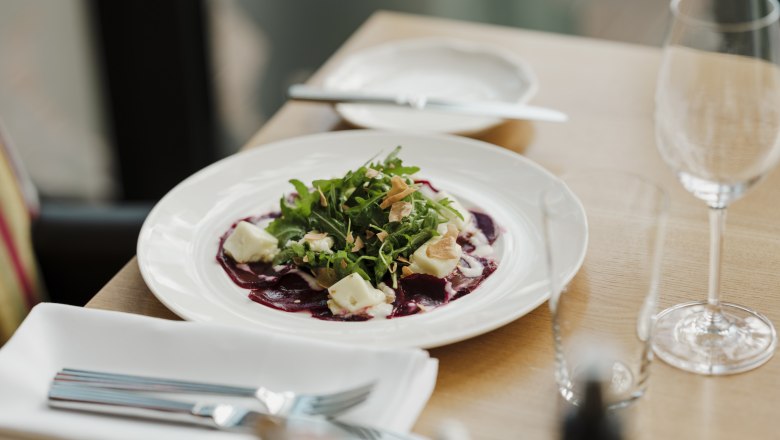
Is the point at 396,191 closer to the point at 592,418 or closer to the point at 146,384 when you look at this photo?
the point at 146,384

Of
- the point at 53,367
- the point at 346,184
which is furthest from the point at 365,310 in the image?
the point at 53,367

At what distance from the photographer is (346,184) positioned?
1.14 metres

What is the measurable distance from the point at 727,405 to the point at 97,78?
2413 mm

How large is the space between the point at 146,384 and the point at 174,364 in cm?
4

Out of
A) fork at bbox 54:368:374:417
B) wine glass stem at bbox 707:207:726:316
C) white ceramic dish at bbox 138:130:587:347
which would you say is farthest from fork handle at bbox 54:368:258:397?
wine glass stem at bbox 707:207:726:316

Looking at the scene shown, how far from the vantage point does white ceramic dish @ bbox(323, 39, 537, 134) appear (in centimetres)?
149

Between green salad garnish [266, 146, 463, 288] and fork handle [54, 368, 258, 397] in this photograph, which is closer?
fork handle [54, 368, 258, 397]

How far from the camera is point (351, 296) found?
1.00 metres

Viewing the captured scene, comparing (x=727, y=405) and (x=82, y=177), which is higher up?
(x=727, y=405)

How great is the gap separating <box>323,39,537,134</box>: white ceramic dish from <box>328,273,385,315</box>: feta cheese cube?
494 millimetres

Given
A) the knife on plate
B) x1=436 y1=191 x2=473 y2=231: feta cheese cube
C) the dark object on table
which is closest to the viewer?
the dark object on table

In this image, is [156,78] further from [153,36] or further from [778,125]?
[778,125]

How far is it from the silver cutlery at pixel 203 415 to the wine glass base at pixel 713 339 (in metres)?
0.30

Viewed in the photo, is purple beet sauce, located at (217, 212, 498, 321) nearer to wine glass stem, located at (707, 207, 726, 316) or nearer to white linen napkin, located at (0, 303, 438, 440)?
white linen napkin, located at (0, 303, 438, 440)
